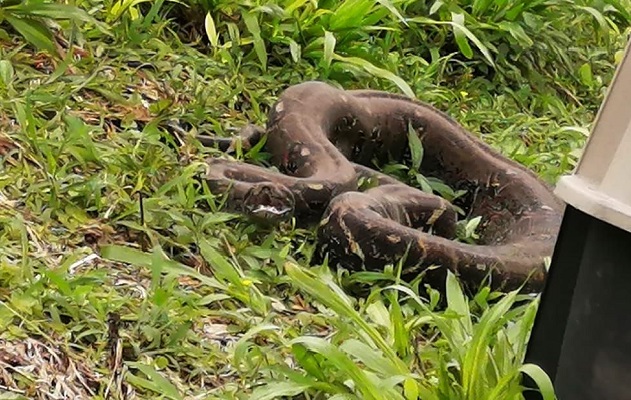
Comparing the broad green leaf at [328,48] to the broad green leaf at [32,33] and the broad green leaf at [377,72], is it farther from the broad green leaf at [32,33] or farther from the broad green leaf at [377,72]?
the broad green leaf at [32,33]

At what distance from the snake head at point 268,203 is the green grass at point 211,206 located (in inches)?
1.9

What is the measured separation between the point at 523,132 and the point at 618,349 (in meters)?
2.85

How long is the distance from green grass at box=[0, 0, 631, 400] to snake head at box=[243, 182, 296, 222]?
0.16ft

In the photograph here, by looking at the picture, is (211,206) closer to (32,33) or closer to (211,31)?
(32,33)

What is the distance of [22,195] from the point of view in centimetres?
282

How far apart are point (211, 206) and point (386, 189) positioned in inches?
27.5

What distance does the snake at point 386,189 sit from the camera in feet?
10.1

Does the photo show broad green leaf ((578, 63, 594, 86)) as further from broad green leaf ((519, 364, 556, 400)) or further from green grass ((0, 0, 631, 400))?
broad green leaf ((519, 364, 556, 400))

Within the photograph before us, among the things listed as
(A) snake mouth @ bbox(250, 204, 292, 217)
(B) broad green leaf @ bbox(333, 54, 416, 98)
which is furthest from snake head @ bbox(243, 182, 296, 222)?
(B) broad green leaf @ bbox(333, 54, 416, 98)

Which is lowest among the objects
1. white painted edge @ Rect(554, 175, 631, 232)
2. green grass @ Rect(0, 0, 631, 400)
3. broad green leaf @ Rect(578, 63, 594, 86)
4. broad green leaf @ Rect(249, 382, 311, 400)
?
broad green leaf @ Rect(578, 63, 594, 86)

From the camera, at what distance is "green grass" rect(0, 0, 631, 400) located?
7.13 ft

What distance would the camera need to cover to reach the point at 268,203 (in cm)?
317

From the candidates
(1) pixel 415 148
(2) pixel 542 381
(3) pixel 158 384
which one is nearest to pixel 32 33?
(1) pixel 415 148

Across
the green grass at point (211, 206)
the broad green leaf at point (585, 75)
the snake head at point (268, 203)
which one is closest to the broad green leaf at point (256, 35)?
the green grass at point (211, 206)
